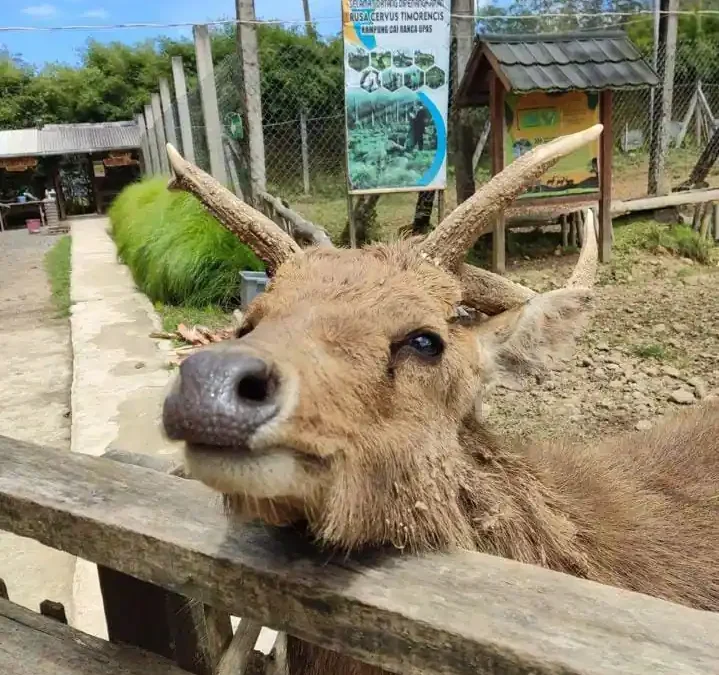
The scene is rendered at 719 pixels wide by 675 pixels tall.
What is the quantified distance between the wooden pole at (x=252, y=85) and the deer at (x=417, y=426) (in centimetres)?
525

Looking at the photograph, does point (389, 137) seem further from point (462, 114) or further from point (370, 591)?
point (370, 591)

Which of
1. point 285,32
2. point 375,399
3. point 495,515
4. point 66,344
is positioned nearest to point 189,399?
point 375,399

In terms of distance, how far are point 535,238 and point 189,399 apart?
912 cm

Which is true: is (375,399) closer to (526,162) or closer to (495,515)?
(495,515)

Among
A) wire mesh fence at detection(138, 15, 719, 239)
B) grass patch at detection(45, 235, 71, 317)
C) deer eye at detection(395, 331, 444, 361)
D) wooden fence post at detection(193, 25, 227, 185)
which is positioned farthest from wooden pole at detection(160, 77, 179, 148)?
deer eye at detection(395, 331, 444, 361)

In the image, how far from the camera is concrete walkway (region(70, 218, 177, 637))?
136 inches

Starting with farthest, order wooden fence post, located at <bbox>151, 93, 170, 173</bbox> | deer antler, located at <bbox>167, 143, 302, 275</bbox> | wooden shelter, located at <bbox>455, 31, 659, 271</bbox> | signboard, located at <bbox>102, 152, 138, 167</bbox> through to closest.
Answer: signboard, located at <bbox>102, 152, 138, 167</bbox>
wooden fence post, located at <bbox>151, 93, 170, 173</bbox>
wooden shelter, located at <bbox>455, 31, 659, 271</bbox>
deer antler, located at <bbox>167, 143, 302, 275</bbox>

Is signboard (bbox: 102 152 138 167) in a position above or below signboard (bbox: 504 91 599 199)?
above

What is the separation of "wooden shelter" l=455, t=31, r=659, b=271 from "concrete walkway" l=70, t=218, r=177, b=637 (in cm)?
404

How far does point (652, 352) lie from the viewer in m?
5.69

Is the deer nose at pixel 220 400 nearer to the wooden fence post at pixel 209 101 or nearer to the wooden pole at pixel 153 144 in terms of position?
the wooden fence post at pixel 209 101

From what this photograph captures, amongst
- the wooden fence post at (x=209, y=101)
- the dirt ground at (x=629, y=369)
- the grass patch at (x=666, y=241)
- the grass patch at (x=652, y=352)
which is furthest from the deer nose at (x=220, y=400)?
the grass patch at (x=666, y=241)

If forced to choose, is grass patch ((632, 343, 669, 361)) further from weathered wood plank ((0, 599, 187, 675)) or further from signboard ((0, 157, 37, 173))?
signboard ((0, 157, 37, 173))

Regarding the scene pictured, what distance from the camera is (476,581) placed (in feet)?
4.68
